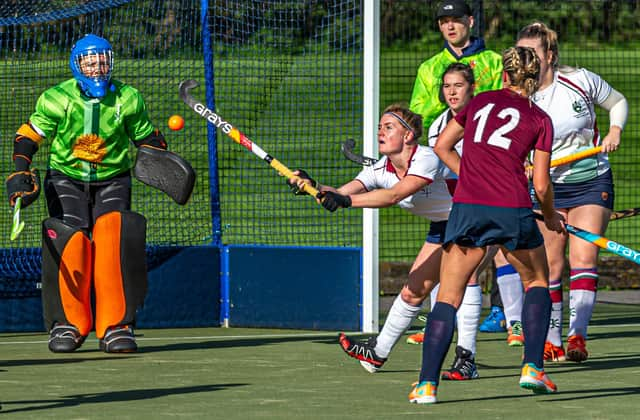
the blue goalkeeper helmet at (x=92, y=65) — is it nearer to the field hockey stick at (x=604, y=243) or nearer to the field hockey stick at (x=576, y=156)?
the field hockey stick at (x=576, y=156)

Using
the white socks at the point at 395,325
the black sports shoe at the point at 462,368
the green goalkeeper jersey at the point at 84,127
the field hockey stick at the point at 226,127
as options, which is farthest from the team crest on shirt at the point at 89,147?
the black sports shoe at the point at 462,368

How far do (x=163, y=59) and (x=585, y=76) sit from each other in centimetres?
397

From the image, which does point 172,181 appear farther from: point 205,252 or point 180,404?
point 180,404

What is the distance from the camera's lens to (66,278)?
8172 mm

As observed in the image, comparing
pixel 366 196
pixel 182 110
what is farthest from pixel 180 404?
pixel 182 110

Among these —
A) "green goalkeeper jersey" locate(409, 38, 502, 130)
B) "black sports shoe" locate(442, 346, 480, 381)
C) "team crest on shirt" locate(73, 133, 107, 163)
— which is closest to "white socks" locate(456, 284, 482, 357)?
"black sports shoe" locate(442, 346, 480, 381)

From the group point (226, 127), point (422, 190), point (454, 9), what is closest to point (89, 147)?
point (226, 127)

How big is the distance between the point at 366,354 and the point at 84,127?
220cm

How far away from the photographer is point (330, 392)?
21.2 ft

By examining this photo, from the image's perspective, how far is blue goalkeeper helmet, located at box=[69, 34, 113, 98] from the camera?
26.8 feet

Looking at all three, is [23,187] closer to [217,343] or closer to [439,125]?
[217,343]

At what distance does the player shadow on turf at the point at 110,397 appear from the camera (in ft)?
20.0

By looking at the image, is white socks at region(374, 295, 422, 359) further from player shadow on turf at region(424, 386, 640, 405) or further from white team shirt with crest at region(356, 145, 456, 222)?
player shadow on turf at region(424, 386, 640, 405)

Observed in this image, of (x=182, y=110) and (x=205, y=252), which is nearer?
(x=205, y=252)
